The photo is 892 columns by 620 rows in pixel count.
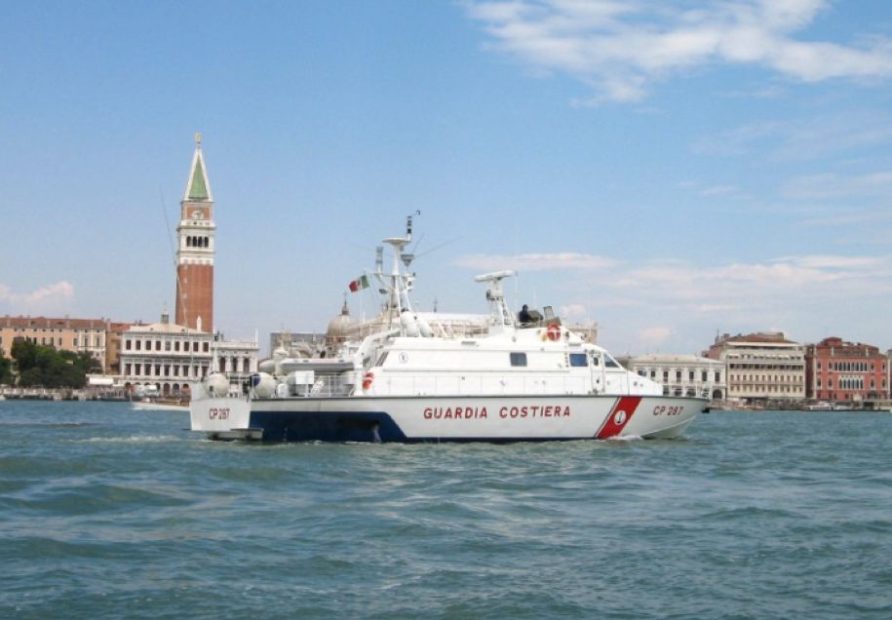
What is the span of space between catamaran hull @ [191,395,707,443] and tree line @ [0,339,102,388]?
95945 millimetres

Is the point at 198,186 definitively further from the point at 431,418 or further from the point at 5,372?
the point at 431,418

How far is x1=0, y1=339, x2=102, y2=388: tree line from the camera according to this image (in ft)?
405

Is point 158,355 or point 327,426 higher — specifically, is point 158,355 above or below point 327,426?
above

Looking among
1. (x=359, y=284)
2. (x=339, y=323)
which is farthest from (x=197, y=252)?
(x=359, y=284)

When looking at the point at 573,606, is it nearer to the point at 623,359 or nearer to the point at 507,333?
the point at 507,333

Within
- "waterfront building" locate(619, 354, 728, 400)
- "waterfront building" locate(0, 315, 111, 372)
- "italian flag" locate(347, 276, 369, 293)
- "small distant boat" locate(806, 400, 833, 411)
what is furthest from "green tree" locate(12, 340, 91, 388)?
"italian flag" locate(347, 276, 369, 293)

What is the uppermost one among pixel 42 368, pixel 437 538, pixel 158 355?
pixel 158 355

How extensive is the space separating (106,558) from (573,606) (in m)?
5.48

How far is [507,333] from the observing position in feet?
107

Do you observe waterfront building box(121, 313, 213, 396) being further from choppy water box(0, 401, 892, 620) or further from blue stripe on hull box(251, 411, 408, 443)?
choppy water box(0, 401, 892, 620)

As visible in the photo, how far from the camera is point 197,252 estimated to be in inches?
5605

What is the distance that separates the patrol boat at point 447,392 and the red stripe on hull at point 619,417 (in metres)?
0.02

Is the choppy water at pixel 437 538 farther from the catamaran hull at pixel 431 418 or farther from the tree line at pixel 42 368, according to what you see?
the tree line at pixel 42 368

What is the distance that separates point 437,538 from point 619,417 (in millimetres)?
16505
